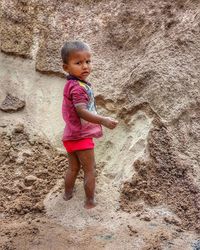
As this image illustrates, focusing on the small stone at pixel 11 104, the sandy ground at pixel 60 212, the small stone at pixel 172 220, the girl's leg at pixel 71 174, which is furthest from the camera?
the small stone at pixel 11 104

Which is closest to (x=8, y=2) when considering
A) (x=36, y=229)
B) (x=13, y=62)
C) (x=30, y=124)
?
(x=13, y=62)

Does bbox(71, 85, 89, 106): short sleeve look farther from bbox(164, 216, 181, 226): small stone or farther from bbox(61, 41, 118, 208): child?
bbox(164, 216, 181, 226): small stone

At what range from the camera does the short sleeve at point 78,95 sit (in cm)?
292

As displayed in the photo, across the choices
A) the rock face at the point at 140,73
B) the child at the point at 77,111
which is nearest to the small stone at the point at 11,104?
the rock face at the point at 140,73

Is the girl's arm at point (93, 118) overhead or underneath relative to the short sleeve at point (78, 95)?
underneath

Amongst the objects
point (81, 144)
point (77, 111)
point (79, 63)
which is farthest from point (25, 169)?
point (79, 63)

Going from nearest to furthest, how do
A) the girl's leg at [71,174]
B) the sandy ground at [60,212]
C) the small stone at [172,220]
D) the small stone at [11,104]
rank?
1. the sandy ground at [60,212]
2. the small stone at [172,220]
3. the girl's leg at [71,174]
4. the small stone at [11,104]

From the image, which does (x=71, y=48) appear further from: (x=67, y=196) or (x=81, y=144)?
(x=67, y=196)

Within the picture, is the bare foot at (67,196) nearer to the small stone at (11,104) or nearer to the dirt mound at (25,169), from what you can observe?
the dirt mound at (25,169)

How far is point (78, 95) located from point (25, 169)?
76 cm

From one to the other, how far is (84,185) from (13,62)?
4.58 ft

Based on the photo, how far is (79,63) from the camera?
2.99 m

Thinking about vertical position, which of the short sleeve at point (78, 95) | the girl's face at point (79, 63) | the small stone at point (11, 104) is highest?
the girl's face at point (79, 63)

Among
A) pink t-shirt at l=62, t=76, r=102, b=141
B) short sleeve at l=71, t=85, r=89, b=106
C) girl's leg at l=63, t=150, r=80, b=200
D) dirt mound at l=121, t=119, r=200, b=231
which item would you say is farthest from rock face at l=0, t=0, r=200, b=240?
short sleeve at l=71, t=85, r=89, b=106
